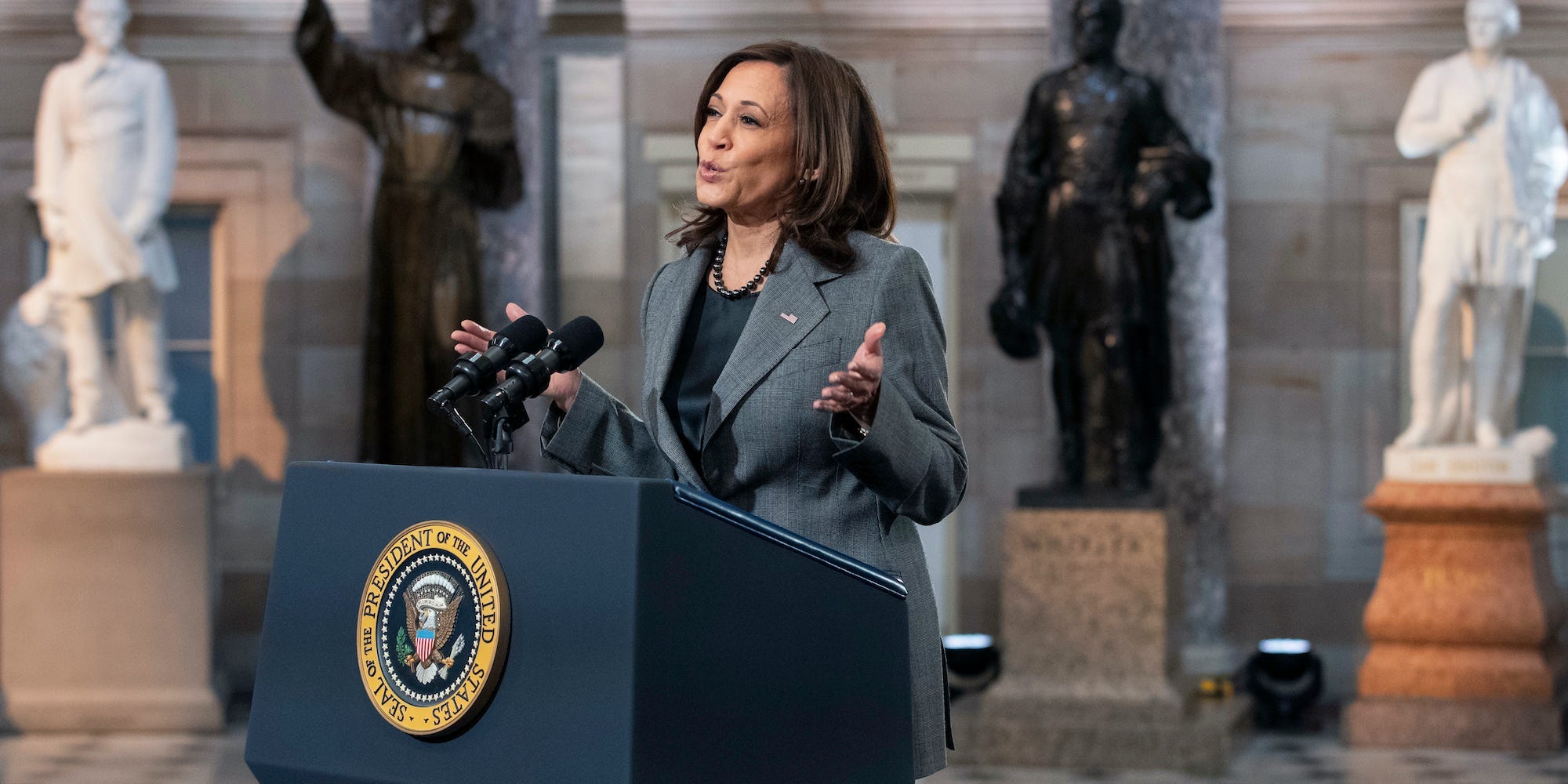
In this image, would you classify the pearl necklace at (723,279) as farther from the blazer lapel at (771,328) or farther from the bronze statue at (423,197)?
the bronze statue at (423,197)

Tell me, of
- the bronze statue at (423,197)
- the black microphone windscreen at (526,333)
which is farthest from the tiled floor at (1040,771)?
the black microphone windscreen at (526,333)

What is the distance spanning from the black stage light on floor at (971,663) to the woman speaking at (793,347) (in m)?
6.01

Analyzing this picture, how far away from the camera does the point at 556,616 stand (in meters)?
1.39

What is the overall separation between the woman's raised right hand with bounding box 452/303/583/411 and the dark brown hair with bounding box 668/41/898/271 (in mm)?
261

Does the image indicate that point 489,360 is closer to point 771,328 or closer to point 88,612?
point 771,328

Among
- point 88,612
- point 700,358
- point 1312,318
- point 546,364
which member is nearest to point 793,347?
point 700,358

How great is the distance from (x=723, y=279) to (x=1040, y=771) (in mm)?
4680

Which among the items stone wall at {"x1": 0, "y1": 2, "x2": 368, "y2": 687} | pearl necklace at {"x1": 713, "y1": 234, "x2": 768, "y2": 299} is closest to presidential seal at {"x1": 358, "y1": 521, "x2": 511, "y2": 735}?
pearl necklace at {"x1": 713, "y1": 234, "x2": 768, "y2": 299}

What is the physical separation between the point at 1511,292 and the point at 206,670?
222 inches

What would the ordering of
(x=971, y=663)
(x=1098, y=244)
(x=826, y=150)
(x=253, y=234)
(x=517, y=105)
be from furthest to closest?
(x=253, y=234) → (x=517, y=105) → (x=971, y=663) → (x=1098, y=244) → (x=826, y=150)

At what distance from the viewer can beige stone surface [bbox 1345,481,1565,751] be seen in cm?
678

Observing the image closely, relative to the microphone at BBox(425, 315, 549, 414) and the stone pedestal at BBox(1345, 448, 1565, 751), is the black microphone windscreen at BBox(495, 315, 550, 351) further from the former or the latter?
the stone pedestal at BBox(1345, 448, 1565, 751)

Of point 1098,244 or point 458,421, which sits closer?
point 458,421

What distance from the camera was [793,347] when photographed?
183 centimetres
